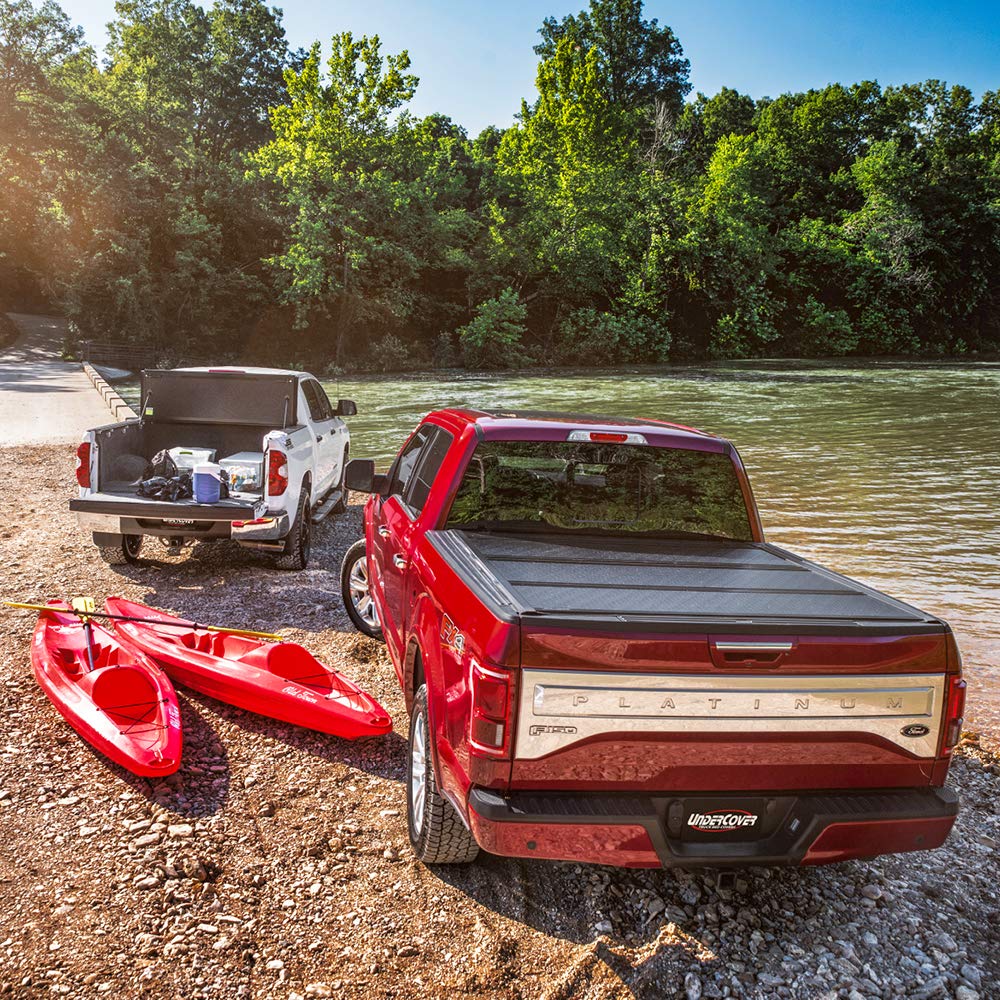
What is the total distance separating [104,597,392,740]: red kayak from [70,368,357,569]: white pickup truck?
174cm

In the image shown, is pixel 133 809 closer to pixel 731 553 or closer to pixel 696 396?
pixel 731 553

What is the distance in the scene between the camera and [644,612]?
3.06 meters

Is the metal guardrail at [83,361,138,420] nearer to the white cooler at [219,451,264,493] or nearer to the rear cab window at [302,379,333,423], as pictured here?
the rear cab window at [302,379,333,423]

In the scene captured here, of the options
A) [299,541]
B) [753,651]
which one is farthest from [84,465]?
[753,651]

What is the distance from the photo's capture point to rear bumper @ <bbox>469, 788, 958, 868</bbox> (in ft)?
9.46

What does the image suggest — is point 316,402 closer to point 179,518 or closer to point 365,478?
point 179,518

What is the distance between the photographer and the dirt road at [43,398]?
17641mm

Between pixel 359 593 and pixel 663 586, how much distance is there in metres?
3.53

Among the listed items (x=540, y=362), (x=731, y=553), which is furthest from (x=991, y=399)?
(x=731, y=553)

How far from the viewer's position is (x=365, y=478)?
19.0ft

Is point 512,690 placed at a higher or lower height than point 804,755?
higher

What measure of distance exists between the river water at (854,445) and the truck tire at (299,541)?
5.60 metres

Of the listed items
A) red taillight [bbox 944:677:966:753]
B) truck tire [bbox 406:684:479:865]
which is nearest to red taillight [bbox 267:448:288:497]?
truck tire [bbox 406:684:479:865]

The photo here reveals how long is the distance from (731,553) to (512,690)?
192cm
